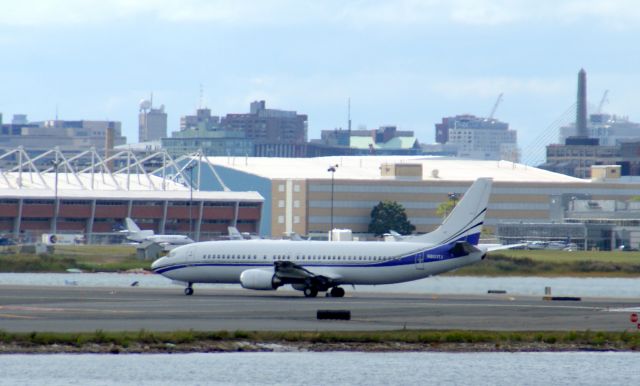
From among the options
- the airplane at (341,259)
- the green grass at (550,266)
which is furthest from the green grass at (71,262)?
the airplane at (341,259)

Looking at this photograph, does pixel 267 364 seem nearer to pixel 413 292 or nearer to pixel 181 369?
pixel 181 369

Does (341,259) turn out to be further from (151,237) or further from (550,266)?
(151,237)

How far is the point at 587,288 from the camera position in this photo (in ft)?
354

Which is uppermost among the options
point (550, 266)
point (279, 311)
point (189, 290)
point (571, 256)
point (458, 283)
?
point (571, 256)

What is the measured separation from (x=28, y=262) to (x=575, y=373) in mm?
84861

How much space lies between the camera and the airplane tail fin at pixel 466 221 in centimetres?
8612

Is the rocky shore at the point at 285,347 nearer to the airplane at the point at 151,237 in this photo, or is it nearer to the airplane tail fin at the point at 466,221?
the airplane tail fin at the point at 466,221

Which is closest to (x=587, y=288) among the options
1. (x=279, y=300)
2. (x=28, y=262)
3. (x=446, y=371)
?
(x=279, y=300)

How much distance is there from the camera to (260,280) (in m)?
87.1

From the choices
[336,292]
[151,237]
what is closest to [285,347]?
[336,292]

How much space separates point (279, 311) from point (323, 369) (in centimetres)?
2060

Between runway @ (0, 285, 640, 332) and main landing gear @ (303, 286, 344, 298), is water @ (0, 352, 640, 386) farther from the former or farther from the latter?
main landing gear @ (303, 286, 344, 298)

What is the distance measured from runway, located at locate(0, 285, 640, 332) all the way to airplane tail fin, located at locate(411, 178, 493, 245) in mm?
3437

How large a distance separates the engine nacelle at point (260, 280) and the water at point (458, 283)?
41.0 feet
